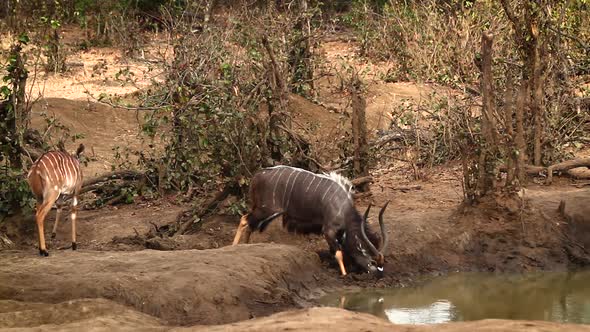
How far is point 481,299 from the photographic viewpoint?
8.55 meters

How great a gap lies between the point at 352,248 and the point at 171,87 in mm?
2841

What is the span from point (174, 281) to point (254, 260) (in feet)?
3.24

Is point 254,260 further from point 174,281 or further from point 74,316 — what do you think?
point 74,316

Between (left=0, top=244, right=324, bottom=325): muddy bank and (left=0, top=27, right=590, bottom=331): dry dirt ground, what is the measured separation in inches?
0.4

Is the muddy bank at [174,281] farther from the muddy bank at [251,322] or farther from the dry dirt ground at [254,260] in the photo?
the muddy bank at [251,322]

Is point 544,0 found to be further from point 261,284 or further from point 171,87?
point 261,284

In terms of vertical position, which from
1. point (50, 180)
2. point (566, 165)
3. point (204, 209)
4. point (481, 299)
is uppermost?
point (50, 180)

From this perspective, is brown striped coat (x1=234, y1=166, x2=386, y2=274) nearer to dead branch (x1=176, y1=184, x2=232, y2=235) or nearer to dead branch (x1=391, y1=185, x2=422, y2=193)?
dead branch (x1=176, y1=184, x2=232, y2=235)

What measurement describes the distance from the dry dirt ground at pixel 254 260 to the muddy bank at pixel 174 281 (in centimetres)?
1


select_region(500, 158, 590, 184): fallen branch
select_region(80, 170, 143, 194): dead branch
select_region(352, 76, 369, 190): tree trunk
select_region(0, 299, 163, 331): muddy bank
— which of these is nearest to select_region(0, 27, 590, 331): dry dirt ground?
select_region(0, 299, 163, 331): muddy bank

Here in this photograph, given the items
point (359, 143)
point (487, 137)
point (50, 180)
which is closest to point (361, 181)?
point (359, 143)

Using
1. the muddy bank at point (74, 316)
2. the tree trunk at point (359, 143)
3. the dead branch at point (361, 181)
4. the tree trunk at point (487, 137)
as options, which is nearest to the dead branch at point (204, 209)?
the dead branch at point (361, 181)

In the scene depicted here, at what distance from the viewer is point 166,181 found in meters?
11.1

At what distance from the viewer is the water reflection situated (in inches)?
315
